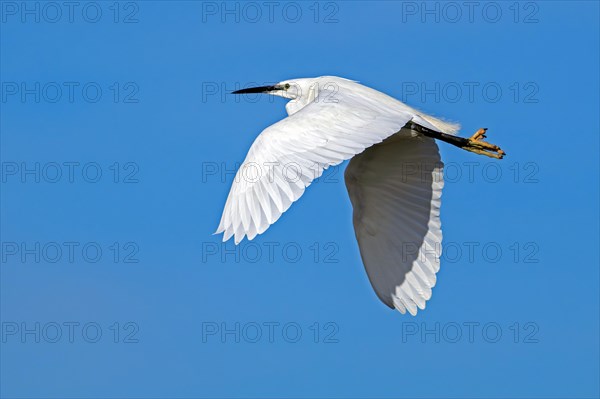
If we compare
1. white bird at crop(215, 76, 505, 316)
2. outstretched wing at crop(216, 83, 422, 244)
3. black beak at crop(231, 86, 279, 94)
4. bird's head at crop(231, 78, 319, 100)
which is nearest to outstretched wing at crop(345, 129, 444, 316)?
white bird at crop(215, 76, 505, 316)

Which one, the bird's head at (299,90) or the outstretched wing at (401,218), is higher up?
the bird's head at (299,90)

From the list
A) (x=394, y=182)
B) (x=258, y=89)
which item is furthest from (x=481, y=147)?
(x=258, y=89)

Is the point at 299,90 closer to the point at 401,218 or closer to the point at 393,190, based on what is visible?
the point at 393,190

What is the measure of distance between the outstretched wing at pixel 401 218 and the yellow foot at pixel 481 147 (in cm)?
38

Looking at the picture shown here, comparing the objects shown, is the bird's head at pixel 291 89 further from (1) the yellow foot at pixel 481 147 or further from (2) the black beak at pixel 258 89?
(1) the yellow foot at pixel 481 147

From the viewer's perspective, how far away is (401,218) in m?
12.1

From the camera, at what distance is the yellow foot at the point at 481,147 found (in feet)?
37.9

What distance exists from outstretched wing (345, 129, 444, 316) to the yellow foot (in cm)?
38

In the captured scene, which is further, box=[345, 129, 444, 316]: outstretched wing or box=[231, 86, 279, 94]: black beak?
box=[231, 86, 279, 94]: black beak

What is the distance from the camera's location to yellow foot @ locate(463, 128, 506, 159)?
11.6m

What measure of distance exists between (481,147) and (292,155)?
318 centimetres

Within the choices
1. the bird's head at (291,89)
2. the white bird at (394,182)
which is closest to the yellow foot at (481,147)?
the white bird at (394,182)

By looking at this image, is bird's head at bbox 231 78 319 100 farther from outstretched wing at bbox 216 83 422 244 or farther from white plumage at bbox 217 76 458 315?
outstretched wing at bbox 216 83 422 244

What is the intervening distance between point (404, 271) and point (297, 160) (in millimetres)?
3346
